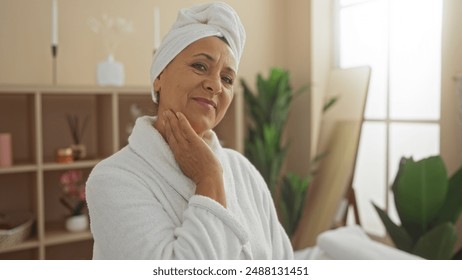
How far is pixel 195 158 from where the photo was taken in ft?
1.81

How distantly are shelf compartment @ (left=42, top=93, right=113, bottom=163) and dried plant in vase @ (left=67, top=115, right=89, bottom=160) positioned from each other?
11 millimetres

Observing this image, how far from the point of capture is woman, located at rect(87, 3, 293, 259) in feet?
1.68

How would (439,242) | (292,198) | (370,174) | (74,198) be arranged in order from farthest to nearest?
(292,198), (370,174), (74,198), (439,242)

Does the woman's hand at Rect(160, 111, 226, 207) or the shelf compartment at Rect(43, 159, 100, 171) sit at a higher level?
the woman's hand at Rect(160, 111, 226, 207)

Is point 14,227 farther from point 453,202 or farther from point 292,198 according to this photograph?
point 453,202

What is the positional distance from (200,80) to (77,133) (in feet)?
3.86

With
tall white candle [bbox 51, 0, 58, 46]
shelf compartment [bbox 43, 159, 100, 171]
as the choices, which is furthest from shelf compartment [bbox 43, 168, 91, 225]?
tall white candle [bbox 51, 0, 58, 46]

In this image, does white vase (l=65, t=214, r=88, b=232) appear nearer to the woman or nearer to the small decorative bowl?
the small decorative bowl

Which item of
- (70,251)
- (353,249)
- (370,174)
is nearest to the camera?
(353,249)

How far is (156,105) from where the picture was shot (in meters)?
0.64

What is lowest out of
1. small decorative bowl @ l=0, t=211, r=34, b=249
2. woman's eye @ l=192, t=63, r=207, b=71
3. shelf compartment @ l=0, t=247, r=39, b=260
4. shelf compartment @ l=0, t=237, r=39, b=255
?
shelf compartment @ l=0, t=247, r=39, b=260

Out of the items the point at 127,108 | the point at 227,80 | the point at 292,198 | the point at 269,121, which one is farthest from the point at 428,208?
the point at 127,108

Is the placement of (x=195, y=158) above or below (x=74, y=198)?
above

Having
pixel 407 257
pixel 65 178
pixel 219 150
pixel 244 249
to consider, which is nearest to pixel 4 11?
pixel 65 178
